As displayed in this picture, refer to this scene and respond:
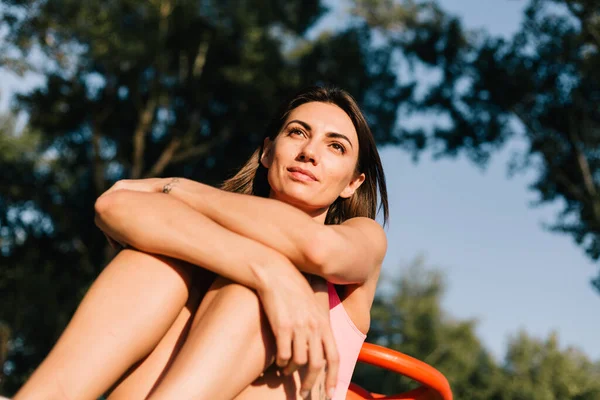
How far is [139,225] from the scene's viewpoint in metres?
1.66

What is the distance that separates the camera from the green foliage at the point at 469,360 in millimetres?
29156

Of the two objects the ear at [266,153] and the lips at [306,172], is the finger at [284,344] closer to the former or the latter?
the lips at [306,172]

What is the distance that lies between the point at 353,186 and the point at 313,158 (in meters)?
0.35

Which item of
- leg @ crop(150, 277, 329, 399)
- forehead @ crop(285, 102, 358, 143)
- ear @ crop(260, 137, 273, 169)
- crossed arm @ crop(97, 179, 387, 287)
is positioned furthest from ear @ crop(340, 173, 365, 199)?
leg @ crop(150, 277, 329, 399)

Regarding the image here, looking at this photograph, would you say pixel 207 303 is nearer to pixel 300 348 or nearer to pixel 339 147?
pixel 300 348

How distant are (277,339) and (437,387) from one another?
2.99ft

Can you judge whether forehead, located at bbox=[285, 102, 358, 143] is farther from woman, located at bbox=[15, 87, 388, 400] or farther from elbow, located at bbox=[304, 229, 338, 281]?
elbow, located at bbox=[304, 229, 338, 281]

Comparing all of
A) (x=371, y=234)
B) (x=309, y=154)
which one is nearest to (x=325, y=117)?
(x=309, y=154)

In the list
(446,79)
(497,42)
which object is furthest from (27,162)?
(497,42)

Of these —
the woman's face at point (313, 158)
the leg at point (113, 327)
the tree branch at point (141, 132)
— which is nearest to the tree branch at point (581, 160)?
the tree branch at point (141, 132)

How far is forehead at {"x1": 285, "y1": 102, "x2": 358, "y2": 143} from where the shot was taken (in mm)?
2207

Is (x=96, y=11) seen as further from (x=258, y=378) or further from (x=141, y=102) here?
(x=258, y=378)

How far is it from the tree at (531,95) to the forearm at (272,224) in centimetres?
1154

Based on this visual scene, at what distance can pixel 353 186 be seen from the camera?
2402mm
